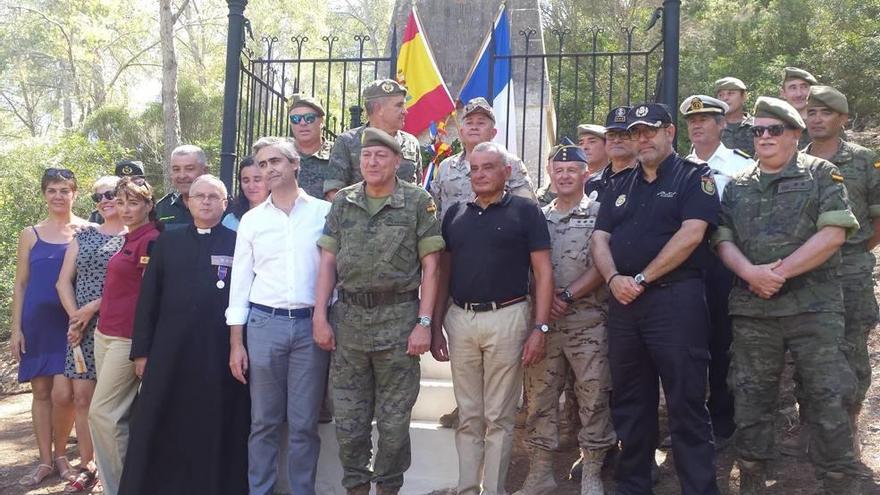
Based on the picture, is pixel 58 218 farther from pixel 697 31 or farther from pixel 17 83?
pixel 17 83

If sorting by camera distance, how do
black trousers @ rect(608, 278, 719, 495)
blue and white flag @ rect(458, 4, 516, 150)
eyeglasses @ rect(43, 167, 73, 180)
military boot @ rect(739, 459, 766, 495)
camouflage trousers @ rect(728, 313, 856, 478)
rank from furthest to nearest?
1. blue and white flag @ rect(458, 4, 516, 150)
2. eyeglasses @ rect(43, 167, 73, 180)
3. military boot @ rect(739, 459, 766, 495)
4. black trousers @ rect(608, 278, 719, 495)
5. camouflage trousers @ rect(728, 313, 856, 478)

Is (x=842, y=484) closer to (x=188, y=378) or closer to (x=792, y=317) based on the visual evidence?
(x=792, y=317)

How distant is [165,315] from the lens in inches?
157

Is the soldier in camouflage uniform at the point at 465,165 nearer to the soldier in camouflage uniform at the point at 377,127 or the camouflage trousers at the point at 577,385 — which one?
the soldier in camouflage uniform at the point at 377,127

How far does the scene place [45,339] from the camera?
4.94 metres

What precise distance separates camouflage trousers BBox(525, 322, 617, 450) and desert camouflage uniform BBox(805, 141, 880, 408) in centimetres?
139

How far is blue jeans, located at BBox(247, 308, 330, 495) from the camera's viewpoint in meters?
3.84

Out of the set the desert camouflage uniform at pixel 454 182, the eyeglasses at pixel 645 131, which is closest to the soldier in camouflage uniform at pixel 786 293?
the eyeglasses at pixel 645 131

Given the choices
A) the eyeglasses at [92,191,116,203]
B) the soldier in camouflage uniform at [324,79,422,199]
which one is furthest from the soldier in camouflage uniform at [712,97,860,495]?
the eyeglasses at [92,191,116,203]

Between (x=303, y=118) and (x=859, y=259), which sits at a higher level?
(x=303, y=118)

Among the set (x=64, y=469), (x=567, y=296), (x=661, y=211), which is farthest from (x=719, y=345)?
(x=64, y=469)

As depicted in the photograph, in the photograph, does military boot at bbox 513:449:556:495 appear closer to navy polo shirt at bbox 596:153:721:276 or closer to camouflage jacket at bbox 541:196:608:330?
camouflage jacket at bbox 541:196:608:330

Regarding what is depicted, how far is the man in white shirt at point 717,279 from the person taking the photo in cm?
421

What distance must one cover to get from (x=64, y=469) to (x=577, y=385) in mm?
3350
